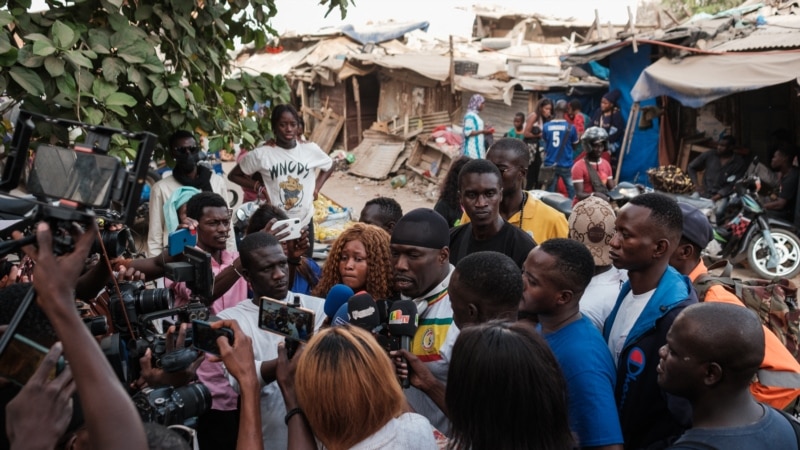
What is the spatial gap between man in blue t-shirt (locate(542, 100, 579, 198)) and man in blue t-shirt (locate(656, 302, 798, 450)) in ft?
34.2

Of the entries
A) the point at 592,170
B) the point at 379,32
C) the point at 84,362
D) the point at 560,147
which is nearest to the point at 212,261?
the point at 84,362

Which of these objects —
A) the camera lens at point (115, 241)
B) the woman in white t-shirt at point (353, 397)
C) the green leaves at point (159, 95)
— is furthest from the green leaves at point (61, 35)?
the woman in white t-shirt at point (353, 397)

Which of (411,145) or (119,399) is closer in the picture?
(119,399)

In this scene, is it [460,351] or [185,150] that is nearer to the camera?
[460,351]

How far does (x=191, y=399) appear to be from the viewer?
245cm

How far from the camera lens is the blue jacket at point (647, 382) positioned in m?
2.67

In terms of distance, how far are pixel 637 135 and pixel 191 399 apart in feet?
42.1

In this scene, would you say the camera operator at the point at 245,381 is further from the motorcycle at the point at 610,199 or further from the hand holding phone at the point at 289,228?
the motorcycle at the point at 610,199

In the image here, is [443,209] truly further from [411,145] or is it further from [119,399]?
[411,145]

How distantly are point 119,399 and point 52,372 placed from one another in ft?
0.67

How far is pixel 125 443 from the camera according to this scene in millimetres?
1677

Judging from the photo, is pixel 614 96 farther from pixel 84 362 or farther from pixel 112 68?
pixel 84 362

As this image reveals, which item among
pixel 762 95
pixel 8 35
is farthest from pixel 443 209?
pixel 762 95

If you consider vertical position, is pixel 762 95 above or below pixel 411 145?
above
